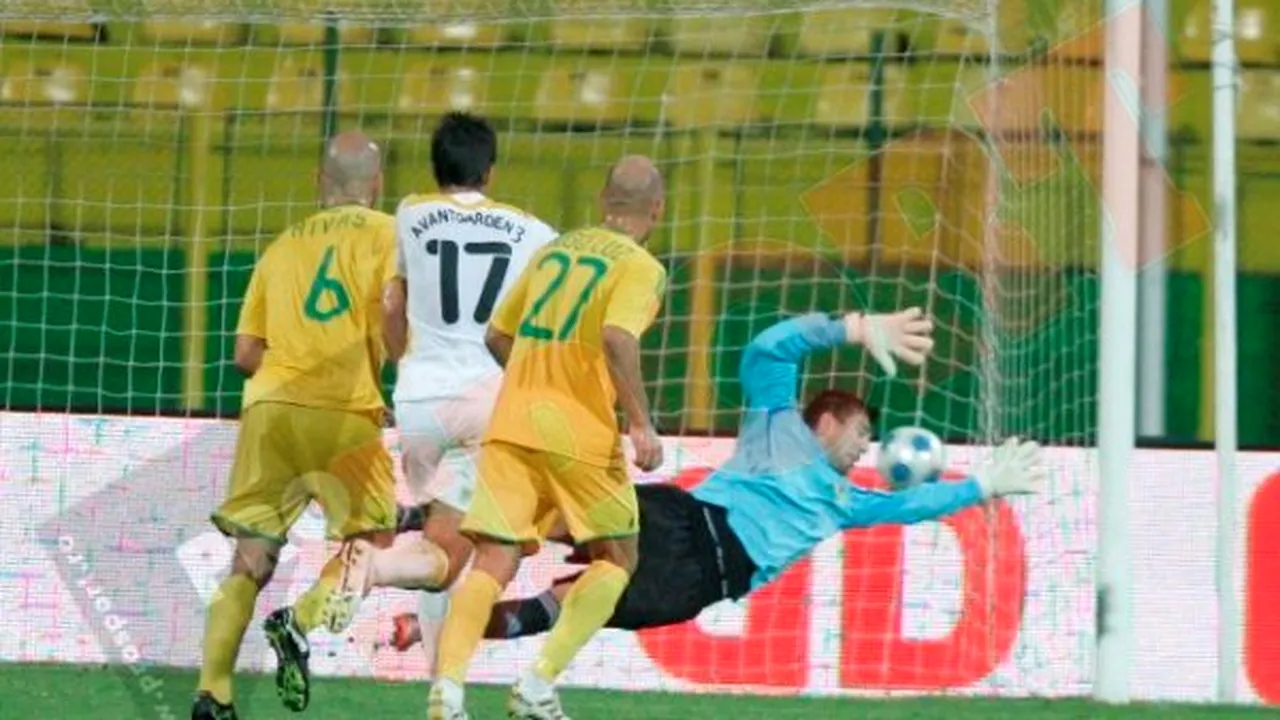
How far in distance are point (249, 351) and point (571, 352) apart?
108 centimetres

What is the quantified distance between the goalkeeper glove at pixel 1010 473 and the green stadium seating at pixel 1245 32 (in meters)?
5.59

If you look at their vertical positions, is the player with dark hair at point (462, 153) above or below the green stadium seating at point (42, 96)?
below

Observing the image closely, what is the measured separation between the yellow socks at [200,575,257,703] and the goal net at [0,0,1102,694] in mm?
2691

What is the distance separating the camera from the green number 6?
8234mm

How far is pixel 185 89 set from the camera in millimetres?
12656

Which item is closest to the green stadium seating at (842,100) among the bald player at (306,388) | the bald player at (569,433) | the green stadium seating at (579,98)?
the green stadium seating at (579,98)

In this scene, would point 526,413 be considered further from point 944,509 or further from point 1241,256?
point 1241,256

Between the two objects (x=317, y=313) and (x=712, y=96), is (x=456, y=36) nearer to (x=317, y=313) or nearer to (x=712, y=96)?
(x=712, y=96)

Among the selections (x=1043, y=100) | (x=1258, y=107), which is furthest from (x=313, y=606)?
(x=1258, y=107)

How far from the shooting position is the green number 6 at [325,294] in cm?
823

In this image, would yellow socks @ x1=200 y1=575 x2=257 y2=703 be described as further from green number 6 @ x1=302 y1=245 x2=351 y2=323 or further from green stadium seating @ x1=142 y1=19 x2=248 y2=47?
green stadium seating @ x1=142 y1=19 x2=248 y2=47

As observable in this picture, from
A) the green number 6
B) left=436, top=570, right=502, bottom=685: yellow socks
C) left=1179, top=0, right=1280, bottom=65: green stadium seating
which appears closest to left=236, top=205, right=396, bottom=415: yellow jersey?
the green number 6

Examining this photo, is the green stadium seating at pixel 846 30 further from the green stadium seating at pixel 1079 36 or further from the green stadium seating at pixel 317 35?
the green stadium seating at pixel 317 35

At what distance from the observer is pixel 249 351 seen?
8266 millimetres
